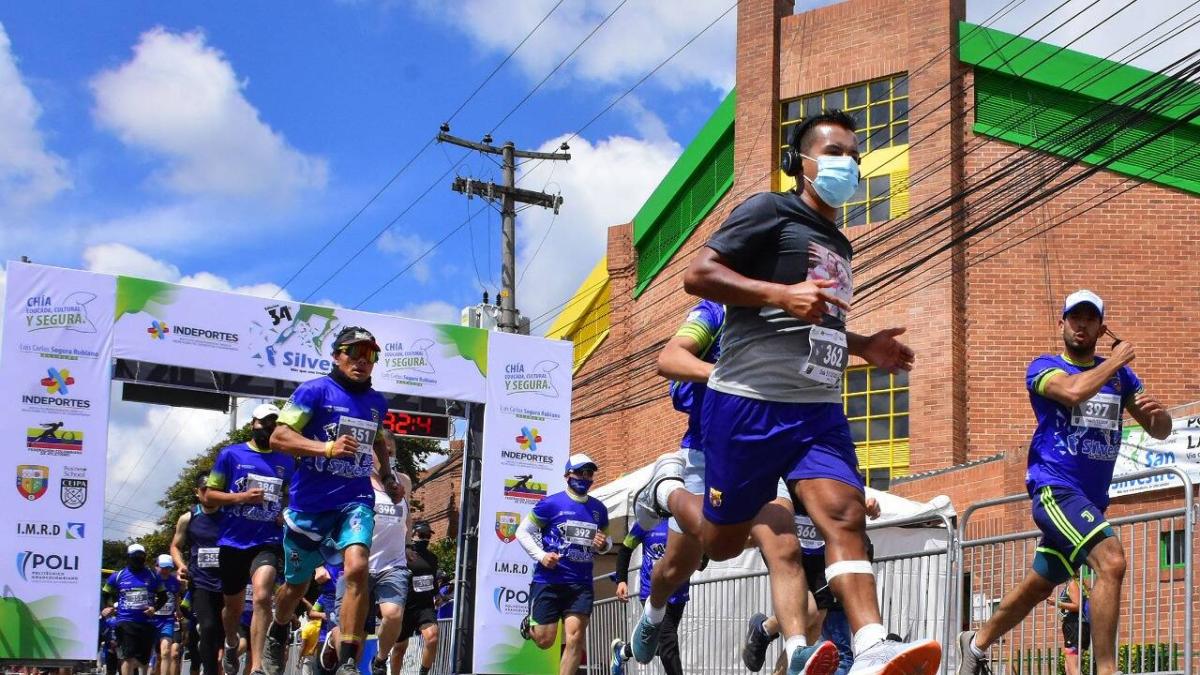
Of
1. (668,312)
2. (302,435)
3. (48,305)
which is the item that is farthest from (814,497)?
(668,312)

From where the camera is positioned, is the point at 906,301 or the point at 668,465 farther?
the point at 906,301

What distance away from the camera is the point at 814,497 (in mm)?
4961

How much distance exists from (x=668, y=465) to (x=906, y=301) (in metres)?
21.5

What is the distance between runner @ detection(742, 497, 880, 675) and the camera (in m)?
8.22

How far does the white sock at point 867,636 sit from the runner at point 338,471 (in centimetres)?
478

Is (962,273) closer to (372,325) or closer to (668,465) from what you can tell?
(372,325)

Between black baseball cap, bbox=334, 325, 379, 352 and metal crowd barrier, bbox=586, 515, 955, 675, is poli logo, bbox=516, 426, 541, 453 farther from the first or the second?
black baseball cap, bbox=334, 325, 379, 352

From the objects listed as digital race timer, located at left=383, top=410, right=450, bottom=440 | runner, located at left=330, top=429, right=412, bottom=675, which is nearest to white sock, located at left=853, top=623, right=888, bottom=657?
runner, located at left=330, top=429, right=412, bottom=675

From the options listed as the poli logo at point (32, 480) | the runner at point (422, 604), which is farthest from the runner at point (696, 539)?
the poli logo at point (32, 480)

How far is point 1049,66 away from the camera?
28156 mm

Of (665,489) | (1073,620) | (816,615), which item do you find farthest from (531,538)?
(665,489)

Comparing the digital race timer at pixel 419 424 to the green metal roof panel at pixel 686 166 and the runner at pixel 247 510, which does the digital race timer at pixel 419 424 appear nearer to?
the runner at pixel 247 510

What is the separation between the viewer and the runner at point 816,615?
822cm

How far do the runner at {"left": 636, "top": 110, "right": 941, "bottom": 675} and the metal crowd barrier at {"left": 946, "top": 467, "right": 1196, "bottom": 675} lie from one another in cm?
370
